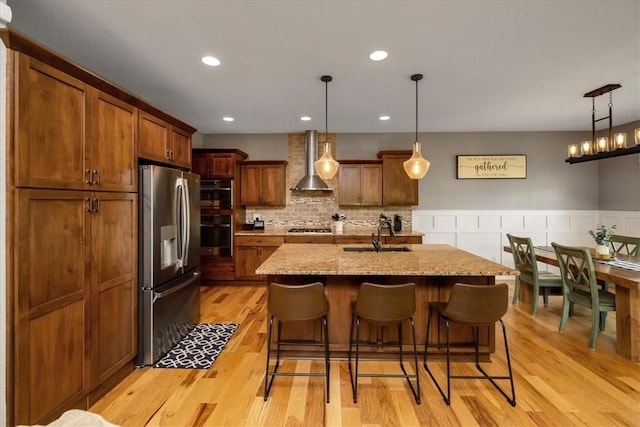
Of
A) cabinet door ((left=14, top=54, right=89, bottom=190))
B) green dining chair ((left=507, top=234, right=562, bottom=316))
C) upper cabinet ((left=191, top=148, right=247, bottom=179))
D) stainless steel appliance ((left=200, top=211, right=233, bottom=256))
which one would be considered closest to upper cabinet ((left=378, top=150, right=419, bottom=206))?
green dining chair ((left=507, top=234, right=562, bottom=316))

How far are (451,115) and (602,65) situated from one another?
182 centimetres

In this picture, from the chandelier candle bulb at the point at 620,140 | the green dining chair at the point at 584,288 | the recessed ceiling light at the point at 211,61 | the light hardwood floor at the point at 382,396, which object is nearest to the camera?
the light hardwood floor at the point at 382,396

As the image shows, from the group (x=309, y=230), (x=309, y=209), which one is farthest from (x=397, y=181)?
(x=309, y=230)

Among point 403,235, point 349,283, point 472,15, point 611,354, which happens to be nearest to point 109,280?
point 349,283

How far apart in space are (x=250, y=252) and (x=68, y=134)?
357 centimetres

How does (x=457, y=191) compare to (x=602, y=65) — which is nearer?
(x=602, y=65)

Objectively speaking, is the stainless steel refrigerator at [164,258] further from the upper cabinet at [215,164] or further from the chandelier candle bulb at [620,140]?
the chandelier candle bulb at [620,140]

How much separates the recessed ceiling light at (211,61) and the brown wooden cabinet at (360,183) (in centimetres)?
301

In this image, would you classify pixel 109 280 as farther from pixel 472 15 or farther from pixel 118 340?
pixel 472 15

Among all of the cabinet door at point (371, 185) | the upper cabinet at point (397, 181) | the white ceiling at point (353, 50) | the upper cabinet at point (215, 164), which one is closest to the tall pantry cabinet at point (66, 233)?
the white ceiling at point (353, 50)

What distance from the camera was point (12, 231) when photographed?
5.22 feet

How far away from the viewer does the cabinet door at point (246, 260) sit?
17.2 feet

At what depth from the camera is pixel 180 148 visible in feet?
10.9

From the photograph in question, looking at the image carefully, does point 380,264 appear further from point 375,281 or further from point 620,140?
point 620,140
